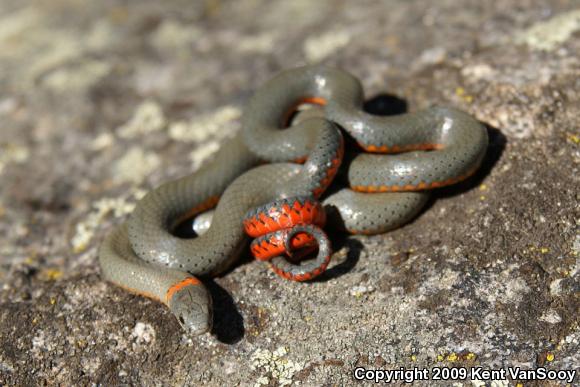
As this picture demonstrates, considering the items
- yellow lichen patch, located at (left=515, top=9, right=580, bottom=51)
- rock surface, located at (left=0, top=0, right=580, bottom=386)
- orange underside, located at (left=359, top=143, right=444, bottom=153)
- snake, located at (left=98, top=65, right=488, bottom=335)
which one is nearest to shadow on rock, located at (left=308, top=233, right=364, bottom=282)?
rock surface, located at (left=0, top=0, right=580, bottom=386)

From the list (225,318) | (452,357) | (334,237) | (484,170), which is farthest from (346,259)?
(484,170)

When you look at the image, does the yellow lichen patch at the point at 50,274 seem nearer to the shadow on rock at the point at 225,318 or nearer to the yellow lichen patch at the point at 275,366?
the shadow on rock at the point at 225,318

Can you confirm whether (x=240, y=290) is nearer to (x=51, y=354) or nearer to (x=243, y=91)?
(x=51, y=354)

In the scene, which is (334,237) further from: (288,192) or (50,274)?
(50,274)

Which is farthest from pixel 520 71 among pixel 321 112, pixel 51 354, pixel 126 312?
pixel 51 354

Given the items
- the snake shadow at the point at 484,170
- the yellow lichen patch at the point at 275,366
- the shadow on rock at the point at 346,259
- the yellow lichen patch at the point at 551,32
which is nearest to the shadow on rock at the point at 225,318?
the yellow lichen patch at the point at 275,366

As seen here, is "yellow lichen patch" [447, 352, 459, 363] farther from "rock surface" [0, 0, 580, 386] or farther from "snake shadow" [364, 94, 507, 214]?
"snake shadow" [364, 94, 507, 214]
